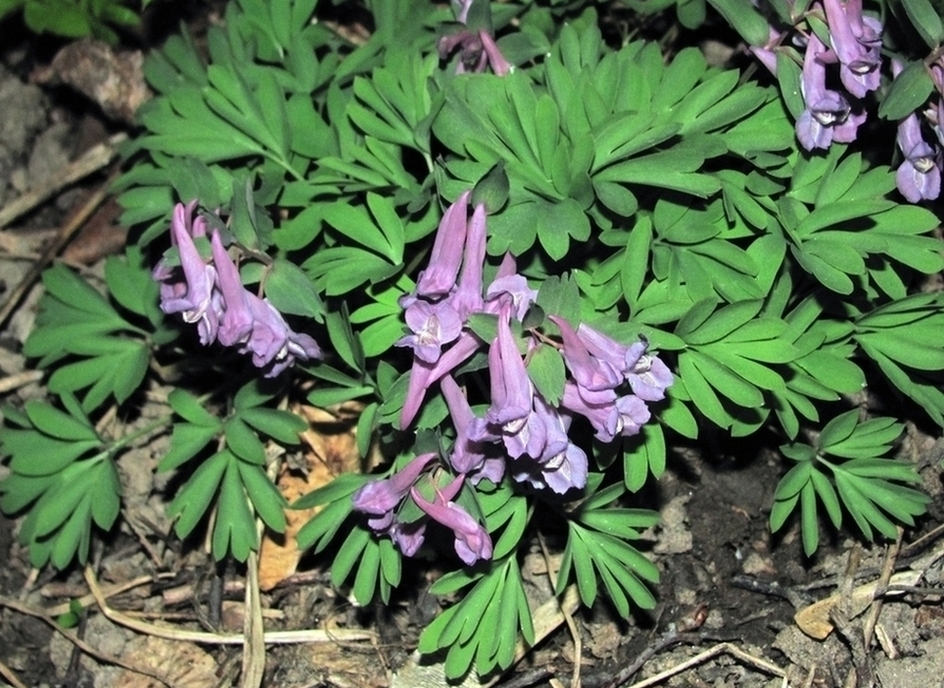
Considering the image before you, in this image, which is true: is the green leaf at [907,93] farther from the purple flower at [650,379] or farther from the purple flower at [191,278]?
the purple flower at [191,278]

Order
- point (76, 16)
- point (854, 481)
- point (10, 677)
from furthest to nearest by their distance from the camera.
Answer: point (76, 16) → point (10, 677) → point (854, 481)

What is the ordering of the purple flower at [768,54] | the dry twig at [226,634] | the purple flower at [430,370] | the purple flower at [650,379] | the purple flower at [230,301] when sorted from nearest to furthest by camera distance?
1. the purple flower at [650,379]
2. the purple flower at [430,370]
3. the purple flower at [230,301]
4. the purple flower at [768,54]
5. the dry twig at [226,634]

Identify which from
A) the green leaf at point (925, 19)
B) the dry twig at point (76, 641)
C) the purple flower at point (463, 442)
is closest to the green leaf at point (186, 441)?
the dry twig at point (76, 641)

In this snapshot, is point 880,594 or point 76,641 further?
point 76,641

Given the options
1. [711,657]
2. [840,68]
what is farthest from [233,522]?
[840,68]

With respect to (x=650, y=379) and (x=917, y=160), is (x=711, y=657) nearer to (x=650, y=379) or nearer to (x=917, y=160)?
(x=650, y=379)

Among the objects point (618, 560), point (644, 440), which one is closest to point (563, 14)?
point (644, 440)

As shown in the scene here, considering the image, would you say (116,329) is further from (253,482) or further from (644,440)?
(644,440)
